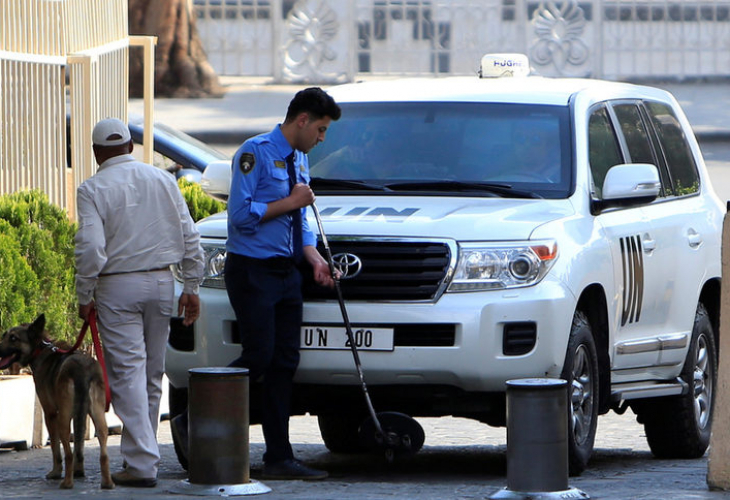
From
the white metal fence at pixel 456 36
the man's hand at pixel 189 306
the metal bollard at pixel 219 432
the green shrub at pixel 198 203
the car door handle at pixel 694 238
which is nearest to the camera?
the metal bollard at pixel 219 432

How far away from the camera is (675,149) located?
10.5 meters

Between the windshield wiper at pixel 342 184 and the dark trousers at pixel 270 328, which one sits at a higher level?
the windshield wiper at pixel 342 184

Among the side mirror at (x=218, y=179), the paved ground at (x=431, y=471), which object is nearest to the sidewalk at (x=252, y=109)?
the paved ground at (x=431, y=471)

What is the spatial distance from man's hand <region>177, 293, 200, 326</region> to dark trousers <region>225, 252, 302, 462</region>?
159 millimetres

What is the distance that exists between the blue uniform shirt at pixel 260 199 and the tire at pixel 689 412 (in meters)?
2.76

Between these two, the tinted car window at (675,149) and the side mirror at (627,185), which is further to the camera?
the tinted car window at (675,149)

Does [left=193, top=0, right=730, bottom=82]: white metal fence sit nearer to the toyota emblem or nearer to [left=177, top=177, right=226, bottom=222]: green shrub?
[left=177, top=177, right=226, bottom=222]: green shrub

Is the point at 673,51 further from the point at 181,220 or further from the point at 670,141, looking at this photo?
the point at 181,220

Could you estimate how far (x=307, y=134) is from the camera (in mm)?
8172

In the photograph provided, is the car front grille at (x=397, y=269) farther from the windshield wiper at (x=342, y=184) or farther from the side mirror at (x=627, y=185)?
the side mirror at (x=627, y=185)

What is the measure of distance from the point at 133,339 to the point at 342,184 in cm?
158

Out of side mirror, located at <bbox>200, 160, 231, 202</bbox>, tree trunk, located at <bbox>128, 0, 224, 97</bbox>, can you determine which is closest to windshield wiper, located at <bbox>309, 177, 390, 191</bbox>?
side mirror, located at <bbox>200, 160, 231, 202</bbox>

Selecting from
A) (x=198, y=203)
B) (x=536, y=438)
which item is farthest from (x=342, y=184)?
(x=198, y=203)

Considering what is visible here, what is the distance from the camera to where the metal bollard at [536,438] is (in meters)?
7.22
